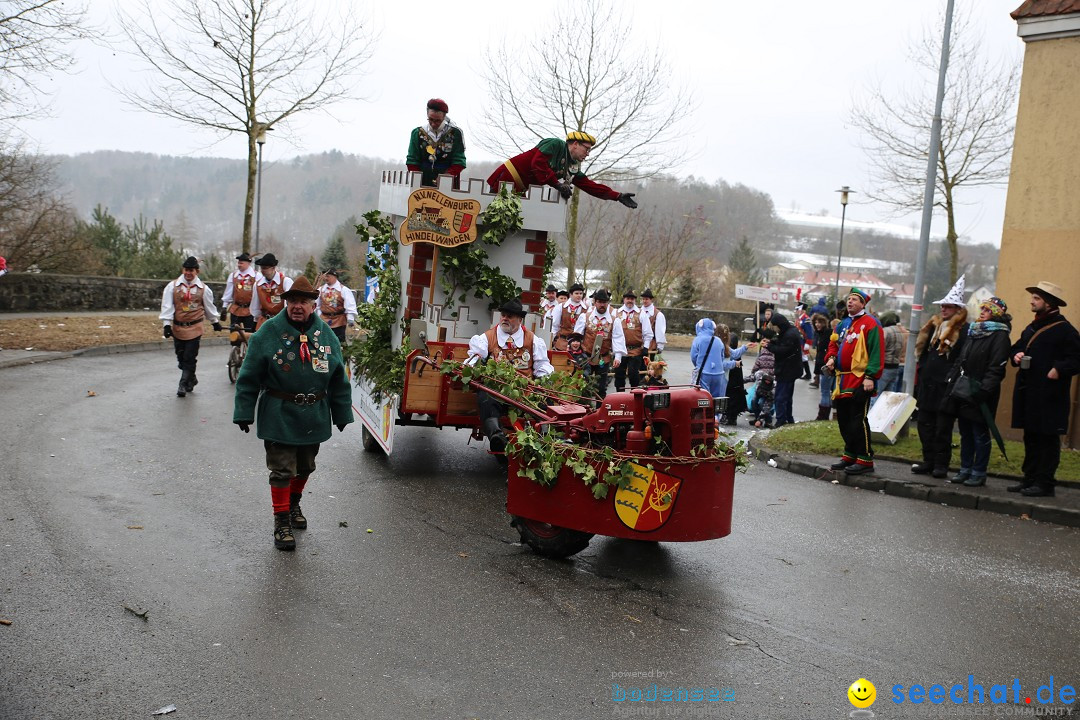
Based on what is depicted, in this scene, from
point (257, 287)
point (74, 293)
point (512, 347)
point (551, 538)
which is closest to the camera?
point (551, 538)

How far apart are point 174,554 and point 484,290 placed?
4091 millimetres

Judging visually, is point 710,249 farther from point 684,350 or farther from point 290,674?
point 290,674

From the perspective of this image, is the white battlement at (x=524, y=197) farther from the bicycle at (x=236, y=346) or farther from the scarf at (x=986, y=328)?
the bicycle at (x=236, y=346)

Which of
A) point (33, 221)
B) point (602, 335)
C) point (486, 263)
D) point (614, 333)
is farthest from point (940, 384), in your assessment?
point (33, 221)

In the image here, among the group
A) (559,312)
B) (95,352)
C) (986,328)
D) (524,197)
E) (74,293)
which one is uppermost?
(524,197)

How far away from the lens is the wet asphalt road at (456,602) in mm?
4414

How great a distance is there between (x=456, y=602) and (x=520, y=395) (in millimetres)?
2410

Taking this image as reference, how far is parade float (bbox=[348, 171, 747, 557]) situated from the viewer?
6.06 metres

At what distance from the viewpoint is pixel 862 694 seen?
14.7ft

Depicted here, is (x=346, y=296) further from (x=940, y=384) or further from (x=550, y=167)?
(x=940, y=384)

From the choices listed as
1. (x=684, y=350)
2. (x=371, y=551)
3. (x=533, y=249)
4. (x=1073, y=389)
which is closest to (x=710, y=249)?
(x=684, y=350)

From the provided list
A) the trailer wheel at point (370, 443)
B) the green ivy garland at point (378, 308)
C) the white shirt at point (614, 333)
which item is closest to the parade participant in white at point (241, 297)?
the green ivy garland at point (378, 308)

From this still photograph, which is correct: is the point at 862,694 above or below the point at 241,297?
below

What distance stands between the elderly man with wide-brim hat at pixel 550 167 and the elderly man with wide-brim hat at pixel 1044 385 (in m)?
4.27
